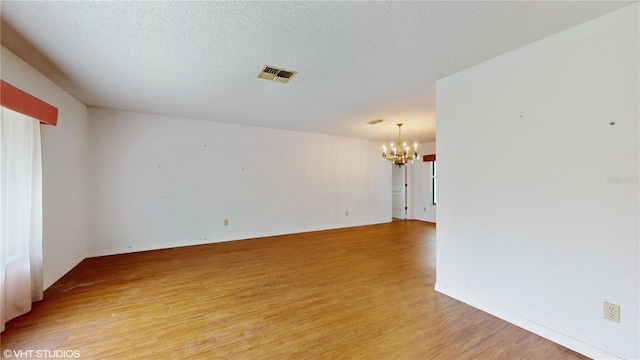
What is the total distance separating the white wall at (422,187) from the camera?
23.7 ft

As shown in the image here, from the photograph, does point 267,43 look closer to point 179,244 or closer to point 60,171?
point 60,171

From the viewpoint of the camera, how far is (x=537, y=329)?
1959 mm

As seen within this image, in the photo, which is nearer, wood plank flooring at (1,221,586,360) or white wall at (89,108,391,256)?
wood plank flooring at (1,221,586,360)

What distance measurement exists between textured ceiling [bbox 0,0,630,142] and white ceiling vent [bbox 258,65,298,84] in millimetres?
81

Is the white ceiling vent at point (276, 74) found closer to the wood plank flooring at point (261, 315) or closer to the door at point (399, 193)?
the wood plank flooring at point (261, 315)

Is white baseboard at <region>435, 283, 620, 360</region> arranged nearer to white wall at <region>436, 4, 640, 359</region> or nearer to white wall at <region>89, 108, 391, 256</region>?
white wall at <region>436, 4, 640, 359</region>

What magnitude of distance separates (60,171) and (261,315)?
10.0ft

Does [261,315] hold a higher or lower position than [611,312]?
lower

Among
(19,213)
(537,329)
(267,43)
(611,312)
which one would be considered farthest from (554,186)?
(19,213)

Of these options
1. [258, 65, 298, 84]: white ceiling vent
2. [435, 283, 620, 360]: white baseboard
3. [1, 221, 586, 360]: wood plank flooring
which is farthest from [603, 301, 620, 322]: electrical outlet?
[258, 65, 298, 84]: white ceiling vent

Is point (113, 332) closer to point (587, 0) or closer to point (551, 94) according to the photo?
point (551, 94)

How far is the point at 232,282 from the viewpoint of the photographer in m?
2.94

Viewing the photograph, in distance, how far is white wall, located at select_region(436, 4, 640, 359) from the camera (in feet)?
5.24

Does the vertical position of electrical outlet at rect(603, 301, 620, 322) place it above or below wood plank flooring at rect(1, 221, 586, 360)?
above
